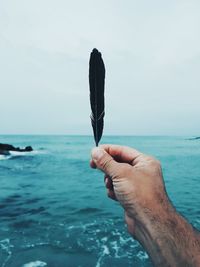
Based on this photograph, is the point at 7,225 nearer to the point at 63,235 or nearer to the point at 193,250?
the point at 63,235

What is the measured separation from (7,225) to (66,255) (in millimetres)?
4279

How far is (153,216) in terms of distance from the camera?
2.29 meters

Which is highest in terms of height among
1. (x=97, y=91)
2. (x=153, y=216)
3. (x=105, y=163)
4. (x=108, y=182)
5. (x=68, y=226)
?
(x=97, y=91)

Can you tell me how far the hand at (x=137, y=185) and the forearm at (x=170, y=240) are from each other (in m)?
0.06

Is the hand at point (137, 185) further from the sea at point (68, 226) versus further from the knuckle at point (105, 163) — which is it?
the sea at point (68, 226)

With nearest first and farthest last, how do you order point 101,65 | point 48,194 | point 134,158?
1. point 134,158
2. point 101,65
3. point 48,194

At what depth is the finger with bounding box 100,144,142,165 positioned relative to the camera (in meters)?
2.79

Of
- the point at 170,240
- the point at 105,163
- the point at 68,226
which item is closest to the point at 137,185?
the point at 105,163

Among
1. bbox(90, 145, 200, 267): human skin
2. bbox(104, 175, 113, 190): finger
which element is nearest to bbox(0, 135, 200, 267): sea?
bbox(104, 175, 113, 190): finger

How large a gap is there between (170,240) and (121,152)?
1006 mm

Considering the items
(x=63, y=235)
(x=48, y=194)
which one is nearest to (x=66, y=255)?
(x=63, y=235)

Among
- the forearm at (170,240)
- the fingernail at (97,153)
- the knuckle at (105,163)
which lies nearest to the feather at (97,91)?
the fingernail at (97,153)

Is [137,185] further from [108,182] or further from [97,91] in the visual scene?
[97,91]

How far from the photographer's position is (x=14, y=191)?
19.8 m
